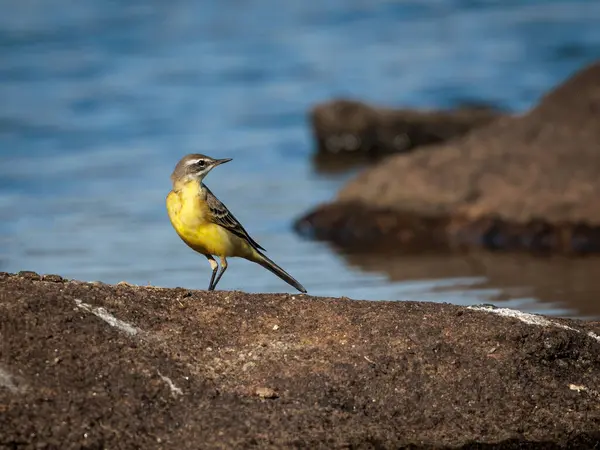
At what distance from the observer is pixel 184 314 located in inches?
315

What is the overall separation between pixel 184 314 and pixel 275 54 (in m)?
23.4

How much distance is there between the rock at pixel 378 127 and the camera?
74.5 feet

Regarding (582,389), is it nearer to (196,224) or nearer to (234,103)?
(196,224)

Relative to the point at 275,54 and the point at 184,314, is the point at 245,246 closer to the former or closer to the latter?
the point at 184,314

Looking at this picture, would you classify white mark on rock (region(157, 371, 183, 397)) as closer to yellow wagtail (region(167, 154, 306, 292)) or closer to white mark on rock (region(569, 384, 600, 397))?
yellow wagtail (region(167, 154, 306, 292))

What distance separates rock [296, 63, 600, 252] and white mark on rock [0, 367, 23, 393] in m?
8.90

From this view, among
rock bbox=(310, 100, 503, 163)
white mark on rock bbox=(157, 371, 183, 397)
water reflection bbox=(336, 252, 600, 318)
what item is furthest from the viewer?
rock bbox=(310, 100, 503, 163)

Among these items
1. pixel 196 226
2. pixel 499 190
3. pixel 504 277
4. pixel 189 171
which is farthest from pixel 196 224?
pixel 499 190

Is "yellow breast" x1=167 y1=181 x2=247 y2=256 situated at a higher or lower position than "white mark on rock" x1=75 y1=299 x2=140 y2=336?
higher

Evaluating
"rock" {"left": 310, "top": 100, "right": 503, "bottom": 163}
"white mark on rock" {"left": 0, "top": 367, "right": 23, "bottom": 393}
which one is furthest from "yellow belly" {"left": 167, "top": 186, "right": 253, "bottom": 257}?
"rock" {"left": 310, "top": 100, "right": 503, "bottom": 163}

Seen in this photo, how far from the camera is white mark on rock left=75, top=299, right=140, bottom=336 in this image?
7621mm

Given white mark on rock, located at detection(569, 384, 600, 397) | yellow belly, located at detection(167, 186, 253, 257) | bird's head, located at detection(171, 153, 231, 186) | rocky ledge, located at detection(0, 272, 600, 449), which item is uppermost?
bird's head, located at detection(171, 153, 231, 186)

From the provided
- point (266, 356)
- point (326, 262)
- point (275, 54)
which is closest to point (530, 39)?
point (275, 54)

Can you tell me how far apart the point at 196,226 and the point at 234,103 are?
54.7 feet
